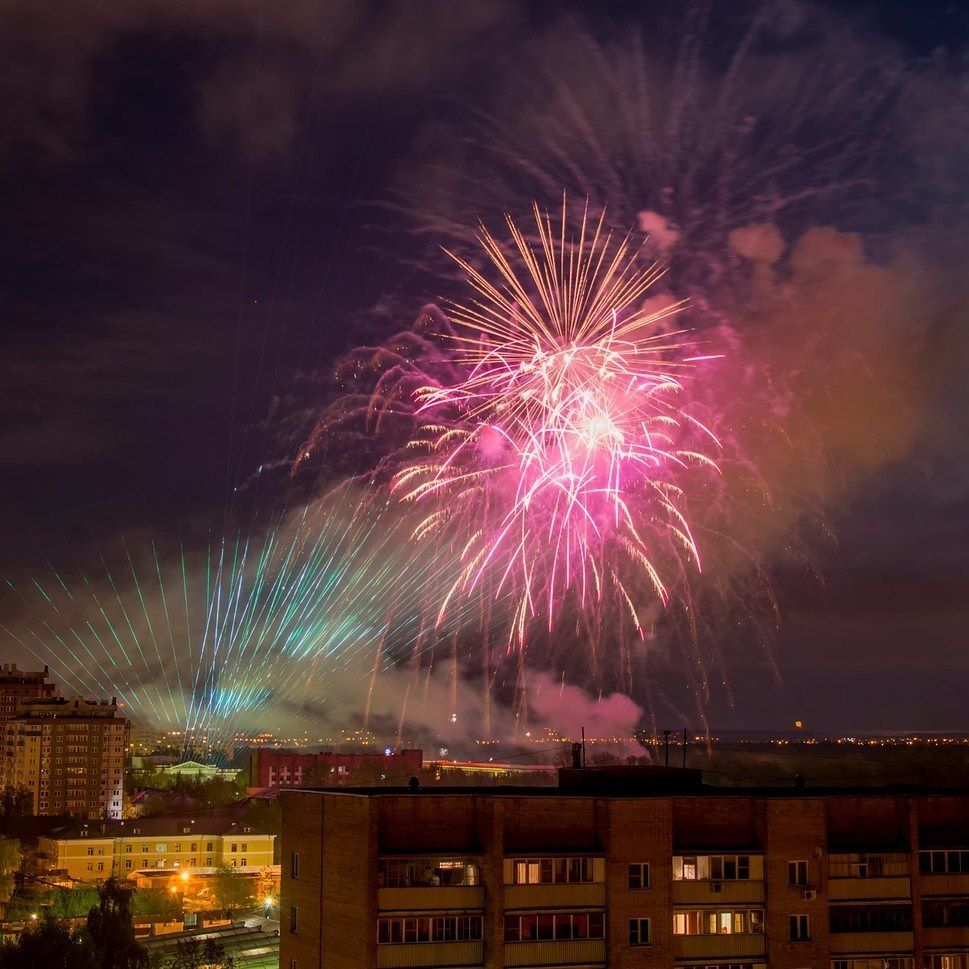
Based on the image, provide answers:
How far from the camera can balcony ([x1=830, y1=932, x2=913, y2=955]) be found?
70.9ft

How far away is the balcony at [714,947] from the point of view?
21.1m

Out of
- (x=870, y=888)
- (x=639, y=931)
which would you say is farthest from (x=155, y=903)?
(x=870, y=888)

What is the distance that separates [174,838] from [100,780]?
30187mm

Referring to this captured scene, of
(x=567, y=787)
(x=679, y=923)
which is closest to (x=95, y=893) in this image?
(x=567, y=787)

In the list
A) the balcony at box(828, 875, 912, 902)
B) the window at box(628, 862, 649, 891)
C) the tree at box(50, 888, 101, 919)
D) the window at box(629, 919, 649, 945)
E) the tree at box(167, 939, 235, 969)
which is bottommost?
the tree at box(50, 888, 101, 919)

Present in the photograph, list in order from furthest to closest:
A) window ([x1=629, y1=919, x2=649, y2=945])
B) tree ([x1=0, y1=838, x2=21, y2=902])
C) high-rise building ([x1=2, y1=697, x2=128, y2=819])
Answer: high-rise building ([x1=2, y1=697, x2=128, y2=819]) → tree ([x1=0, y1=838, x2=21, y2=902]) → window ([x1=629, y1=919, x2=649, y2=945])

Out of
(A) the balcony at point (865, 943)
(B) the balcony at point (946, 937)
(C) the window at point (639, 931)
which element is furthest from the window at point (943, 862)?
(C) the window at point (639, 931)

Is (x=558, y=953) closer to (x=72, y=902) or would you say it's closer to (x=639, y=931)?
(x=639, y=931)

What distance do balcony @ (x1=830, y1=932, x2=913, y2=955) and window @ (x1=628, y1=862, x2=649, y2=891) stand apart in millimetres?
3687

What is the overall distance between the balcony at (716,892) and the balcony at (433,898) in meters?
3.57

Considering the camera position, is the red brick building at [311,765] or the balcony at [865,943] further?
the red brick building at [311,765]

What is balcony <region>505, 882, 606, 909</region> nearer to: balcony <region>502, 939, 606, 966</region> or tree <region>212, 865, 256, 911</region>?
balcony <region>502, 939, 606, 966</region>

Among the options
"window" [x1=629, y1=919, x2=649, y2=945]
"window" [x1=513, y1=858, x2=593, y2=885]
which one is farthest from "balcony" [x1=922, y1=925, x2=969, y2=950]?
"window" [x1=513, y1=858, x2=593, y2=885]

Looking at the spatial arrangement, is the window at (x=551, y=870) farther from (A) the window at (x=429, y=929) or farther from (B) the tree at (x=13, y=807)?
(B) the tree at (x=13, y=807)
